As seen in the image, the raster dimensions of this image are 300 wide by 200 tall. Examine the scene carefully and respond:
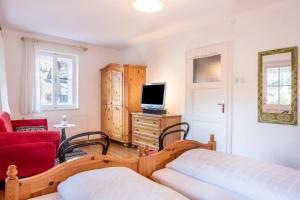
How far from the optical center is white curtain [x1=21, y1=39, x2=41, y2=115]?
4.41 m

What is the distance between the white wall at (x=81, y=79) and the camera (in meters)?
4.36

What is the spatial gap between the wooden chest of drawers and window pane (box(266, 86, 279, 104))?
1.66m

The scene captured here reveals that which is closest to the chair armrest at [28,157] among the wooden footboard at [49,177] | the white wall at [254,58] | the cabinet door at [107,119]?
the wooden footboard at [49,177]

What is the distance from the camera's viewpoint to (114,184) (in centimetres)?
116

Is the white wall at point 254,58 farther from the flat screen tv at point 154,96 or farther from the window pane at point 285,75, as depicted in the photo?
the flat screen tv at point 154,96

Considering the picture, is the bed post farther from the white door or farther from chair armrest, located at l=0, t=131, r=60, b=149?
the white door

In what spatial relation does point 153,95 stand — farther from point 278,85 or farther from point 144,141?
point 278,85

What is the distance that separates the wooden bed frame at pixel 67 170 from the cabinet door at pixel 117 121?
3082 millimetres

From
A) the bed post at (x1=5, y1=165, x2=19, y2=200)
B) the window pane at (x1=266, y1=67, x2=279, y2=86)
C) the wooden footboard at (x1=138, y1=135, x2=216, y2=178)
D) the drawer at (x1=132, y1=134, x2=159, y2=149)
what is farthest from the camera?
the drawer at (x1=132, y1=134, x2=159, y2=149)

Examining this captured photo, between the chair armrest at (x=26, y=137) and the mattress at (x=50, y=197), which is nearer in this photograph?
the mattress at (x=50, y=197)

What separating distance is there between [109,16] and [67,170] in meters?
2.69

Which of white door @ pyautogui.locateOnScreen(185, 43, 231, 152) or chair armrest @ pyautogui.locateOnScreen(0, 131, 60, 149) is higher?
white door @ pyautogui.locateOnScreen(185, 43, 231, 152)

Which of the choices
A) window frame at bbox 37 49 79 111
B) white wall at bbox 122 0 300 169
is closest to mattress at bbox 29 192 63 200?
white wall at bbox 122 0 300 169

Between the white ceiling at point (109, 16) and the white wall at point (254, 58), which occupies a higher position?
the white ceiling at point (109, 16)
